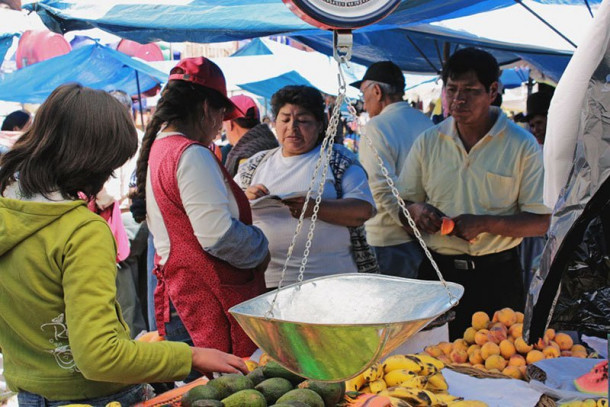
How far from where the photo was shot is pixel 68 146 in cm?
154

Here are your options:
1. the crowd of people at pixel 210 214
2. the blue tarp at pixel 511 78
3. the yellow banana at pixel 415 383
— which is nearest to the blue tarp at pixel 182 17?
the crowd of people at pixel 210 214

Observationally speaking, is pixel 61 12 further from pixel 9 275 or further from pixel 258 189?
pixel 9 275

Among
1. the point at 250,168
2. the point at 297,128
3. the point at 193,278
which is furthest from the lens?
the point at 250,168

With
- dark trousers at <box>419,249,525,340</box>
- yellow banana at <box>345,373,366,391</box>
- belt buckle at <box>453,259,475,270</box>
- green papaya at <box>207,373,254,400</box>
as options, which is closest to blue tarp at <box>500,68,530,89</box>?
dark trousers at <box>419,249,525,340</box>

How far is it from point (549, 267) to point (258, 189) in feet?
6.01

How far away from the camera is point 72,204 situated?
5.02ft

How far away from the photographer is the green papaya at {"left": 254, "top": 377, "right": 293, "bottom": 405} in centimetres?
164

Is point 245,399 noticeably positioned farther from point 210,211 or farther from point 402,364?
point 210,211

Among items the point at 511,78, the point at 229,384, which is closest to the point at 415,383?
the point at 229,384

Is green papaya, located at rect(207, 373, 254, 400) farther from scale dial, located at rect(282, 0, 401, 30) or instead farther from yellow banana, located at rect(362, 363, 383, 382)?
scale dial, located at rect(282, 0, 401, 30)

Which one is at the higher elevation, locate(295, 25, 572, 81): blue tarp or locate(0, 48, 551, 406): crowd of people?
locate(295, 25, 572, 81): blue tarp

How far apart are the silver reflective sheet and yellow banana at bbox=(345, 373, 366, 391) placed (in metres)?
0.44

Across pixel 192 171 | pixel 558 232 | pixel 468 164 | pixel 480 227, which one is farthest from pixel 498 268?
pixel 558 232

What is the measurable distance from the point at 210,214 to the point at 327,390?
104 centimetres
